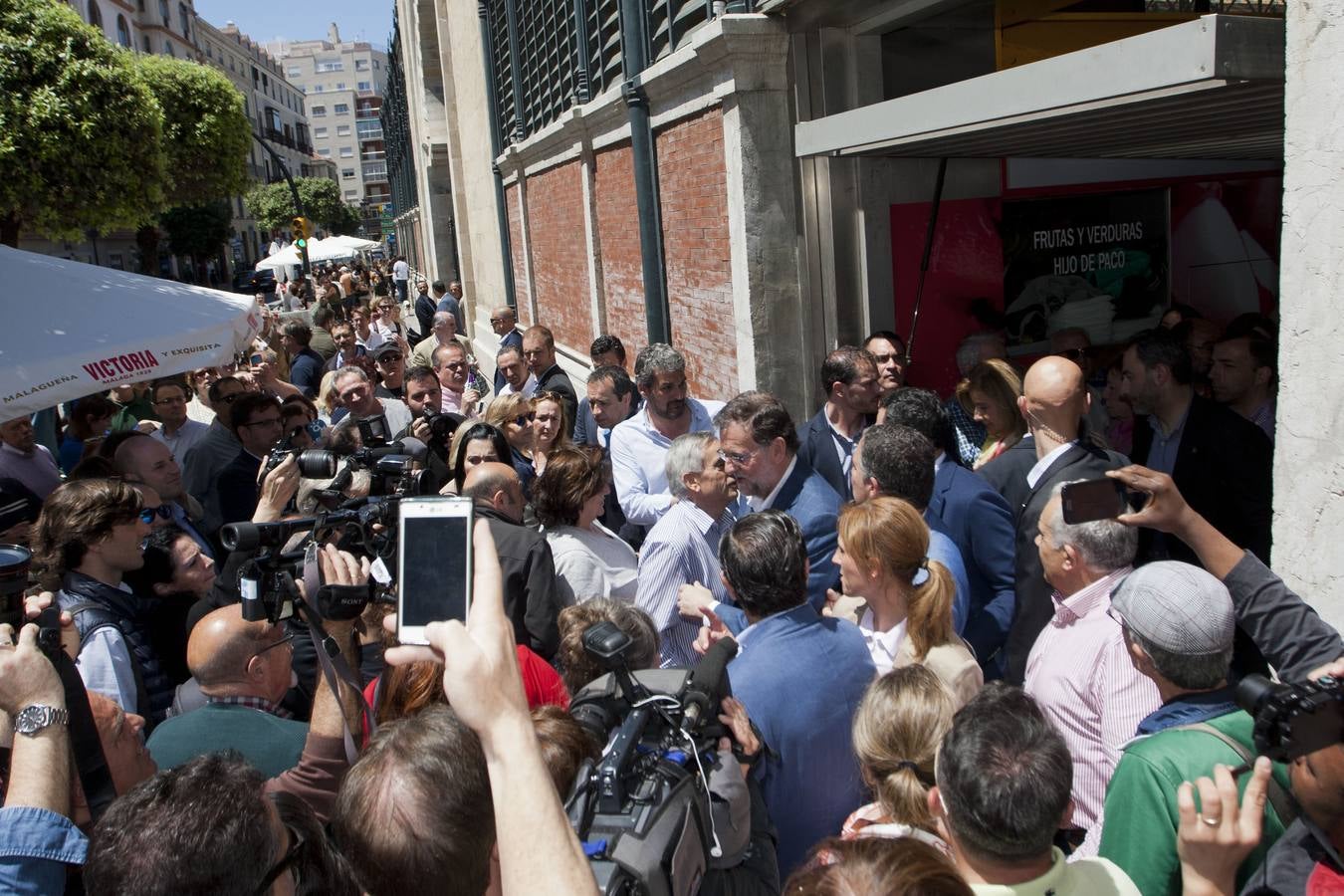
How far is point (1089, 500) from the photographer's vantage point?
2.72 m

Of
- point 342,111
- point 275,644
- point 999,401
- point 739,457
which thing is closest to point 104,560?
point 275,644

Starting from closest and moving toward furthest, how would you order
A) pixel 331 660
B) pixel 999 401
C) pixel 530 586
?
pixel 331 660 → pixel 530 586 → pixel 999 401

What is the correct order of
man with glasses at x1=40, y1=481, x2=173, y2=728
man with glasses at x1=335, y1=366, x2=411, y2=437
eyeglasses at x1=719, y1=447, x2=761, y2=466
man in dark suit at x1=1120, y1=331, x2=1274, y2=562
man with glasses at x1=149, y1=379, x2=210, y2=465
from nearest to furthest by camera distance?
man with glasses at x1=40, y1=481, x2=173, y2=728, eyeglasses at x1=719, y1=447, x2=761, y2=466, man in dark suit at x1=1120, y1=331, x2=1274, y2=562, man with glasses at x1=335, y1=366, x2=411, y2=437, man with glasses at x1=149, y1=379, x2=210, y2=465

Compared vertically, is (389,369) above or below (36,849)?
above

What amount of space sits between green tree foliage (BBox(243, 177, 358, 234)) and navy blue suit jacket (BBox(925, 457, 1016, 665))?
56.4 metres

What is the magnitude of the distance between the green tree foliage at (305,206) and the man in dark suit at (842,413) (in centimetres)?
5499

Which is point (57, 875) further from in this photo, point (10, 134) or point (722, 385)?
point (10, 134)

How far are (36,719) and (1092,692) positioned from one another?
2.63 metres

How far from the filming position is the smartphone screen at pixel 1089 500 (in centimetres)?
272

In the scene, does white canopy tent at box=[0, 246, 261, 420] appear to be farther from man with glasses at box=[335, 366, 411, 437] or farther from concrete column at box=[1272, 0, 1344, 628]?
concrete column at box=[1272, 0, 1344, 628]

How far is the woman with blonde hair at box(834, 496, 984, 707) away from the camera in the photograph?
3.00 m

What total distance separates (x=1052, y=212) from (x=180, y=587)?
5916 mm

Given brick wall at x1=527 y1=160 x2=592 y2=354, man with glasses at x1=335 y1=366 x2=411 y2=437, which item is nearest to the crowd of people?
man with glasses at x1=335 y1=366 x2=411 y2=437

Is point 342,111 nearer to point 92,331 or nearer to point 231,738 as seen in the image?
point 92,331
